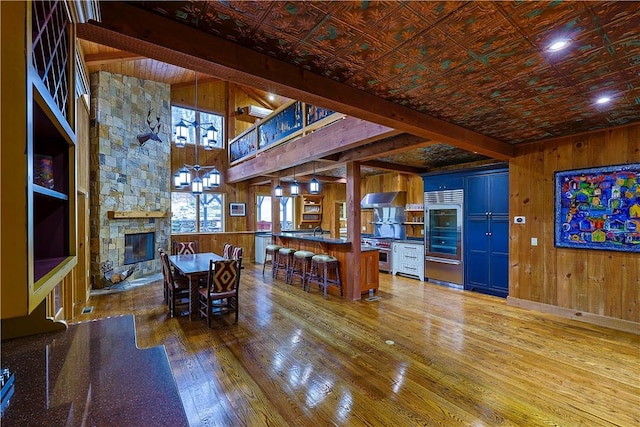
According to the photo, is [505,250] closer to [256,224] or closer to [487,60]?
[487,60]

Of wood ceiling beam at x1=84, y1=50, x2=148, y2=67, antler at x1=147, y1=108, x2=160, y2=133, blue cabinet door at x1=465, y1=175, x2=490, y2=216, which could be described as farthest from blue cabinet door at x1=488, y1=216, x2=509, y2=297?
antler at x1=147, y1=108, x2=160, y2=133

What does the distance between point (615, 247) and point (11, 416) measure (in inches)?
215

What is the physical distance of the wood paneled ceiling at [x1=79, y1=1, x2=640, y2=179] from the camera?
1520mm

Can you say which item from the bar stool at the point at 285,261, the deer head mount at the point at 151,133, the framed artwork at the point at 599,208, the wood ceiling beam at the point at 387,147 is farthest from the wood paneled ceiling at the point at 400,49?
the deer head mount at the point at 151,133

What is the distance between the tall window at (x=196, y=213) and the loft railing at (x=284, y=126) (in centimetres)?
172

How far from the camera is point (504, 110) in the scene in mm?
2998

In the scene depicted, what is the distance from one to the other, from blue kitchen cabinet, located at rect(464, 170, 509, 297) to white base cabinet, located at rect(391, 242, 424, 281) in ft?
3.34

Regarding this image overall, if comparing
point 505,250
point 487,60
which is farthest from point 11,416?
point 505,250

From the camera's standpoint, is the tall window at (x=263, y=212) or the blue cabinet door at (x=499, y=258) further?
the tall window at (x=263, y=212)

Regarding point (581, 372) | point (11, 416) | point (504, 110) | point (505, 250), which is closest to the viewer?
point (11, 416)

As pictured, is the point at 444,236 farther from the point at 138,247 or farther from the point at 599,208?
the point at 138,247

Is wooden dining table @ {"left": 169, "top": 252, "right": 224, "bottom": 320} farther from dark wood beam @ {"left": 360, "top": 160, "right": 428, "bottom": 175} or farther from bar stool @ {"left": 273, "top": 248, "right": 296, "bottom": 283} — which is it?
dark wood beam @ {"left": 360, "top": 160, "right": 428, "bottom": 175}

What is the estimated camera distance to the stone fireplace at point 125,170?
5602 mm

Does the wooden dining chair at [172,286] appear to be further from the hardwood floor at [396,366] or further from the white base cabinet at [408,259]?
the white base cabinet at [408,259]
